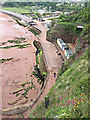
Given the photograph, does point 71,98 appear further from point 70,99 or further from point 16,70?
point 16,70

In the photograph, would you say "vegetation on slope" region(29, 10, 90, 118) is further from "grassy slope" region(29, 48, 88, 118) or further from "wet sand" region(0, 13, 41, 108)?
"wet sand" region(0, 13, 41, 108)

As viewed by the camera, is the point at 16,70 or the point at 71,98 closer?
the point at 71,98

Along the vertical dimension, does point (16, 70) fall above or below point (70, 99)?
below

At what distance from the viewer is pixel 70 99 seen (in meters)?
7.87

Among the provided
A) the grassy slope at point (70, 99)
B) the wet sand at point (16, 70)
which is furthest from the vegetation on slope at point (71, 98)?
the wet sand at point (16, 70)

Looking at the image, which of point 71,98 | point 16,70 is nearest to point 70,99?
point 71,98

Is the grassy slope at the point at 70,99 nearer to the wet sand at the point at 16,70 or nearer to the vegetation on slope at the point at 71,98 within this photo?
the vegetation on slope at the point at 71,98

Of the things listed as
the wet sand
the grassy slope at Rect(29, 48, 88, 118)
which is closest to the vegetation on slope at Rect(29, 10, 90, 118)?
the grassy slope at Rect(29, 48, 88, 118)

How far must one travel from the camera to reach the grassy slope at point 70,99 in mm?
6844

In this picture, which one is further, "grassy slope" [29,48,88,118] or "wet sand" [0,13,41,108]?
"wet sand" [0,13,41,108]

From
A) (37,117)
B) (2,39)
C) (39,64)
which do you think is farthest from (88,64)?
(2,39)

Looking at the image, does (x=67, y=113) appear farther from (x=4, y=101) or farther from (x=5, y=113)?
(x=4, y=101)

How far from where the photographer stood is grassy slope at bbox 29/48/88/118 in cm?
684

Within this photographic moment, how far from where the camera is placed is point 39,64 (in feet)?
61.9
